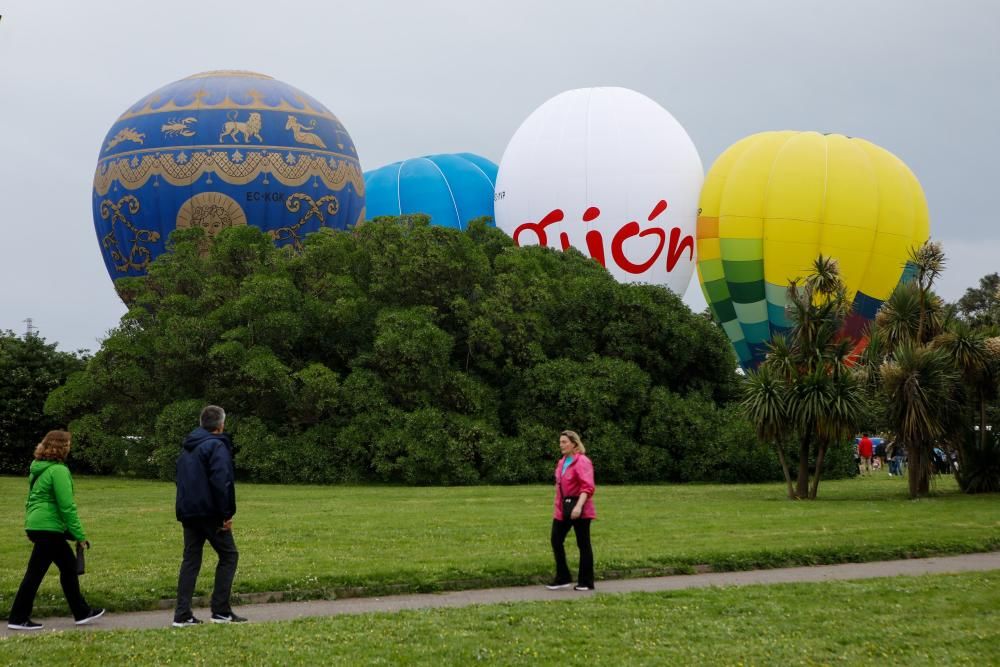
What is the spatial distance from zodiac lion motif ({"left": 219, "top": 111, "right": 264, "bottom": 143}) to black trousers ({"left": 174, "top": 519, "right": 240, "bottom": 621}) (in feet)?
104

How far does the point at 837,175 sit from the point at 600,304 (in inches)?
459

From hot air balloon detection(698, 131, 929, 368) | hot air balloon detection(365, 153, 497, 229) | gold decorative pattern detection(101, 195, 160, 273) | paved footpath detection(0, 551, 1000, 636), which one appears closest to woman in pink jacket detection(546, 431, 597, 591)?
paved footpath detection(0, 551, 1000, 636)

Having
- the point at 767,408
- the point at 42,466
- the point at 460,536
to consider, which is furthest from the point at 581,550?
the point at 767,408

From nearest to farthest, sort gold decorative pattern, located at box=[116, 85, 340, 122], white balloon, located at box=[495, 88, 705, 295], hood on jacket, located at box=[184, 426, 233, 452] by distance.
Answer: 1. hood on jacket, located at box=[184, 426, 233, 452]
2. gold decorative pattern, located at box=[116, 85, 340, 122]
3. white balloon, located at box=[495, 88, 705, 295]

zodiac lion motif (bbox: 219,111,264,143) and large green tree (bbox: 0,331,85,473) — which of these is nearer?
large green tree (bbox: 0,331,85,473)

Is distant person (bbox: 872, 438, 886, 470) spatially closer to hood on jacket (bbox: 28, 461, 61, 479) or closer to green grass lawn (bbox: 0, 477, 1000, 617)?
green grass lawn (bbox: 0, 477, 1000, 617)

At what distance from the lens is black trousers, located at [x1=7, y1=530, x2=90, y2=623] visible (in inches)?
449

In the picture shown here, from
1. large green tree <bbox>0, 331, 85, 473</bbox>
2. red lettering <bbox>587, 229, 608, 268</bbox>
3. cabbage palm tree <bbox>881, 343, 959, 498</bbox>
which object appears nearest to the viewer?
cabbage palm tree <bbox>881, 343, 959, 498</bbox>

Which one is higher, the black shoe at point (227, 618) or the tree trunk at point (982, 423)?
the tree trunk at point (982, 423)

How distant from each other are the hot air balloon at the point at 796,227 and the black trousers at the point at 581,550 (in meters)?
31.1

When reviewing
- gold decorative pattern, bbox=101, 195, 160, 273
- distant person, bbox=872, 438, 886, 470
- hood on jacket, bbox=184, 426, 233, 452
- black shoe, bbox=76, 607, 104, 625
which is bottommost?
black shoe, bbox=76, 607, 104, 625

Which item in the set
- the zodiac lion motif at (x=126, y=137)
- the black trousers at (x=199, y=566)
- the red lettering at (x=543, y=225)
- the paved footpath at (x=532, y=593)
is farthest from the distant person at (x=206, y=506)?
the red lettering at (x=543, y=225)

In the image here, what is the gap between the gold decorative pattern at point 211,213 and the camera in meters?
41.4

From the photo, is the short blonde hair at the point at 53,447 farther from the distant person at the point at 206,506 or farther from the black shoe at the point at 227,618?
the black shoe at the point at 227,618
